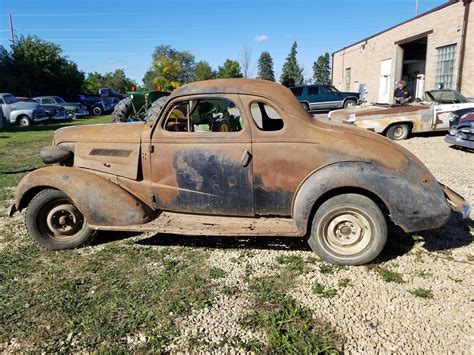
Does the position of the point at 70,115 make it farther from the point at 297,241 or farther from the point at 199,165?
the point at 297,241

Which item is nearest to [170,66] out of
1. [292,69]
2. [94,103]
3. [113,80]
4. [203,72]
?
[203,72]

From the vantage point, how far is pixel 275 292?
12.0 feet

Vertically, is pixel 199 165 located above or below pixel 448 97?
below

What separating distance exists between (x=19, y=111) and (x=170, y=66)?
1950 inches

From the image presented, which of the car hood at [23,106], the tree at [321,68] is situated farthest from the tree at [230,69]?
the car hood at [23,106]

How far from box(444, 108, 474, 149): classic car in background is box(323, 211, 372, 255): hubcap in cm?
701

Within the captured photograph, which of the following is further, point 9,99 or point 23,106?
point 9,99

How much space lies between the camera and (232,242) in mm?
4773

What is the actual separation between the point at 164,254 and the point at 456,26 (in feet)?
62.3

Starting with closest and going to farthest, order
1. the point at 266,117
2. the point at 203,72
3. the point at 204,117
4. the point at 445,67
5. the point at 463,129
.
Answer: the point at 266,117 → the point at 204,117 → the point at 463,129 → the point at 445,67 → the point at 203,72

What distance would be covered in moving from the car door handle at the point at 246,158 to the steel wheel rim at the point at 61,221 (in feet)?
6.89

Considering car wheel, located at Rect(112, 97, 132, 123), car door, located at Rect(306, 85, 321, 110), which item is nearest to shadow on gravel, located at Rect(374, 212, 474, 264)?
car wheel, located at Rect(112, 97, 132, 123)

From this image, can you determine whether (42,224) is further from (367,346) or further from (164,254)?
(367,346)

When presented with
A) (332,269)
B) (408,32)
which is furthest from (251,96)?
(408,32)
